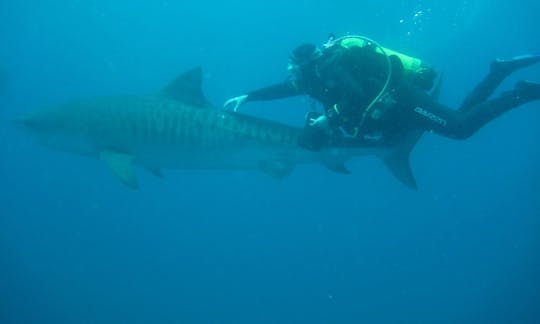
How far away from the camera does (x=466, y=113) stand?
21.8ft

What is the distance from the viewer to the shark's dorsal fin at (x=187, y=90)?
7.70 meters

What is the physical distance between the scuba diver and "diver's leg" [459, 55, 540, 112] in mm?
389

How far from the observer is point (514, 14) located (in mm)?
45562

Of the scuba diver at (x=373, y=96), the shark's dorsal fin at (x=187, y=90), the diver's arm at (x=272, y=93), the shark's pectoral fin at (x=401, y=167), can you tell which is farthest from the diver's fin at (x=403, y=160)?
the shark's dorsal fin at (x=187, y=90)

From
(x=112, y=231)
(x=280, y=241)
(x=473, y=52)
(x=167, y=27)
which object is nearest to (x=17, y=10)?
(x=167, y=27)

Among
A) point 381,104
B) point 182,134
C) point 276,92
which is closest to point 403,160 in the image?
point 381,104

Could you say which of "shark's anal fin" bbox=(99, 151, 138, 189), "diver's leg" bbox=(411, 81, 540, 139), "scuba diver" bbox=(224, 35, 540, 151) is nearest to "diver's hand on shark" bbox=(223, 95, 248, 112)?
"scuba diver" bbox=(224, 35, 540, 151)

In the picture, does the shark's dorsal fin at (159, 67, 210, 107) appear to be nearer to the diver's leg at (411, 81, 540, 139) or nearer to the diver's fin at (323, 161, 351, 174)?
the diver's fin at (323, 161, 351, 174)

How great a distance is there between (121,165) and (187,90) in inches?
69.7

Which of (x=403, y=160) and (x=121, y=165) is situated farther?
(x=403, y=160)

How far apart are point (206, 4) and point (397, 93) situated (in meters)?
72.4

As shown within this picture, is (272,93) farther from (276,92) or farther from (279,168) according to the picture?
(279,168)

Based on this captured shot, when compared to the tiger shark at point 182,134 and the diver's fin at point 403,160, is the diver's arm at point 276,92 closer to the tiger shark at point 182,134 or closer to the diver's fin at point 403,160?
the tiger shark at point 182,134

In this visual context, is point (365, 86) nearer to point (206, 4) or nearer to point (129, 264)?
point (129, 264)
